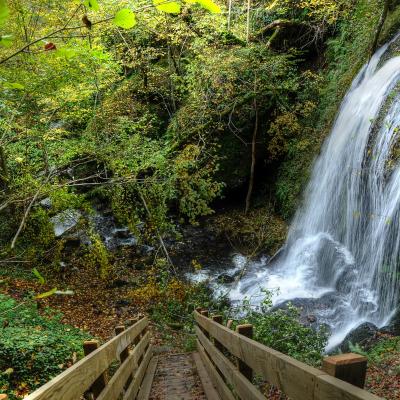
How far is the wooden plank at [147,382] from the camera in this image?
15.4ft

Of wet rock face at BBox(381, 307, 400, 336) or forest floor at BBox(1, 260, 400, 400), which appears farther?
forest floor at BBox(1, 260, 400, 400)

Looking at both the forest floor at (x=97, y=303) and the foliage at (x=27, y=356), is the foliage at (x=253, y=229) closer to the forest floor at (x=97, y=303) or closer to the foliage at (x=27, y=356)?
the forest floor at (x=97, y=303)

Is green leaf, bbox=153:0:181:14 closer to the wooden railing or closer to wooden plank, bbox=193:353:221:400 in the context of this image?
the wooden railing

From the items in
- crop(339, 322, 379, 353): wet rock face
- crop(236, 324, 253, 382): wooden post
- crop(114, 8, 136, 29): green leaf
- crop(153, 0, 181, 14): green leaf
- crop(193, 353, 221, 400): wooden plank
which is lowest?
crop(339, 322, 379, 353): wet rock face

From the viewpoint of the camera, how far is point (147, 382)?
5402 millimetres

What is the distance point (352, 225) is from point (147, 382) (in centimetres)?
689

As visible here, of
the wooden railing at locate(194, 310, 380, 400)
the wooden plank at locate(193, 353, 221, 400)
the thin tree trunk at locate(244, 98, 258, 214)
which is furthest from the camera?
the thin tree trunk at locate(244, 98, 258, 214)

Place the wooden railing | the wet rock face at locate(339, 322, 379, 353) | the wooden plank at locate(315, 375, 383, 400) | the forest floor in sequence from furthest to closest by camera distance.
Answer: the forest floor, the wet rock face at locate(339, 322, 379, 353), the wooden railing, the wooden plank at locate(315, 375, 383, 400)

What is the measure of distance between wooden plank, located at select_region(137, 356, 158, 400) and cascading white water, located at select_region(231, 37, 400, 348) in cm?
350

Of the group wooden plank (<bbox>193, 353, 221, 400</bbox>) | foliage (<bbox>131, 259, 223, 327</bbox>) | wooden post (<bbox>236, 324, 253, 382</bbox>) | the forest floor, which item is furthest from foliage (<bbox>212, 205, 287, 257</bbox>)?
wooden post (<bbox>236, 324, 253, 382</bbox>)

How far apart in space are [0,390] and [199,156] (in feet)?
36.9

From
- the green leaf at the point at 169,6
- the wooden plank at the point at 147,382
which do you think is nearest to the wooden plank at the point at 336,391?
the green leaf at the point at 169,6

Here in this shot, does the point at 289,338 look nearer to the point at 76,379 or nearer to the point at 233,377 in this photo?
the point at 233,377

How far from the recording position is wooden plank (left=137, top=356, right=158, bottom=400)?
470cm
